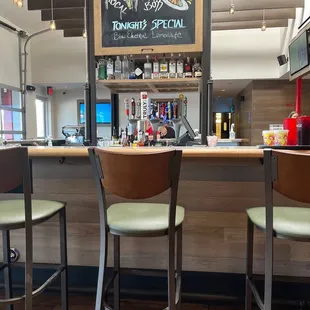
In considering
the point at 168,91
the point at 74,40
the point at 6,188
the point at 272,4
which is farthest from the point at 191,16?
the point at 74,40

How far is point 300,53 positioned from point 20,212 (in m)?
4.13

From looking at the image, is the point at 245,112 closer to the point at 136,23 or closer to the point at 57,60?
the point at 57,60

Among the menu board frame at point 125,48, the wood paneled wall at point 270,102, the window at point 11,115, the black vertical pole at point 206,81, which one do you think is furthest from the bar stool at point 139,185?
the wood paneled wall at point 270,102

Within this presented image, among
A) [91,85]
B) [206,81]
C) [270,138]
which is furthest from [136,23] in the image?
[270,138]

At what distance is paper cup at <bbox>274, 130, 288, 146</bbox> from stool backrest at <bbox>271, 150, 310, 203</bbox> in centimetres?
59

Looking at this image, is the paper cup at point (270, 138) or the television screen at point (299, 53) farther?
the television screen at point (299, 53)

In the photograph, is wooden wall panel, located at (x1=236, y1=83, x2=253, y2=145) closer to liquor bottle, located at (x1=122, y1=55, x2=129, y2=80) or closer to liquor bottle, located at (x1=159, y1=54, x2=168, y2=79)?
liquor bottle, located at (x1=159, y1=54, x2=168, y2=79)

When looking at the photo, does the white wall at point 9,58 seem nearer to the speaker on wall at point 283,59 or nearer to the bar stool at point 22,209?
the speaker on wall at point 283,59

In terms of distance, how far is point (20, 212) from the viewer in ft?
4.78

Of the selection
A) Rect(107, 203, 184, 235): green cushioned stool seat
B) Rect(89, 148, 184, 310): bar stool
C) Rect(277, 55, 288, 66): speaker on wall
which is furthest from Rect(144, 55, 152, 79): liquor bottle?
Rect(277, 55, 288, 66): speaker on wall

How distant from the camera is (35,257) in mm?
2033

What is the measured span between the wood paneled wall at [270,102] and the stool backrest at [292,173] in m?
6.61

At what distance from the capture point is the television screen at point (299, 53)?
3.92 m

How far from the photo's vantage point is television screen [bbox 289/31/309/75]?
392 centimetres
